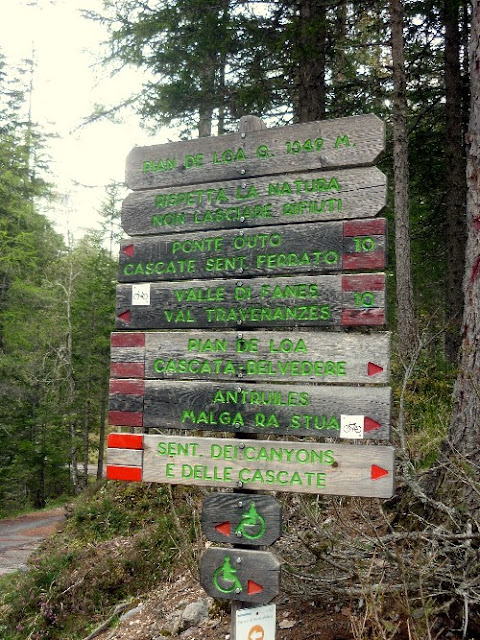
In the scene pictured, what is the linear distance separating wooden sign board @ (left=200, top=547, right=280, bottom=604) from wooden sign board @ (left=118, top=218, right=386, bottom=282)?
152 centimetres

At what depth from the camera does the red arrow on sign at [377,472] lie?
305 cm

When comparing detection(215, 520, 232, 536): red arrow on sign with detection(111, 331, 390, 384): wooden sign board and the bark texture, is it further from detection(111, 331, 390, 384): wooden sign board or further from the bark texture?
the bark texture

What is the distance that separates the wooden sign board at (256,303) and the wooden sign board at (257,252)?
0.06 m

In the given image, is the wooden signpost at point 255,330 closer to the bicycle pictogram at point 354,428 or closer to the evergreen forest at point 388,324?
the bicycle pictogram at point 354,428

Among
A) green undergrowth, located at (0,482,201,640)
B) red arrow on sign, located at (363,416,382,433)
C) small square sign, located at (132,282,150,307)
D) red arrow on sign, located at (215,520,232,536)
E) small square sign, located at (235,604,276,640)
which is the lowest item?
green undergrowth, located at (0,482,201,640)

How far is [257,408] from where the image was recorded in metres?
3.29

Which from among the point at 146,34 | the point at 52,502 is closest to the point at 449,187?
the point at 146,34

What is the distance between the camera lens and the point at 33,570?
891 centimetres

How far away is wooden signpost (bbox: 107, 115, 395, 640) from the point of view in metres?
3.16

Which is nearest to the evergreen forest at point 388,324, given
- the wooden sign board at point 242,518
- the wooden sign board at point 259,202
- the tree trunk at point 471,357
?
the tree trunk at point 471,357

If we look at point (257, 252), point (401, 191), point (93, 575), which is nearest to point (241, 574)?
point (257, 252)

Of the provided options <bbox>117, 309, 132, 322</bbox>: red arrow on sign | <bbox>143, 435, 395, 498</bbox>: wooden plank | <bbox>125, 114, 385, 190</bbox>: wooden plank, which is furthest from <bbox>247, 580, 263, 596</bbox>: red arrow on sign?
<bbox>125, 114, 385, 190</bbox>: wooden plank

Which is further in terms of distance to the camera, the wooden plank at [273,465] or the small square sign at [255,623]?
the small square sign at [255,623]

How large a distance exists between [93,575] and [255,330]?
6.03 metres
